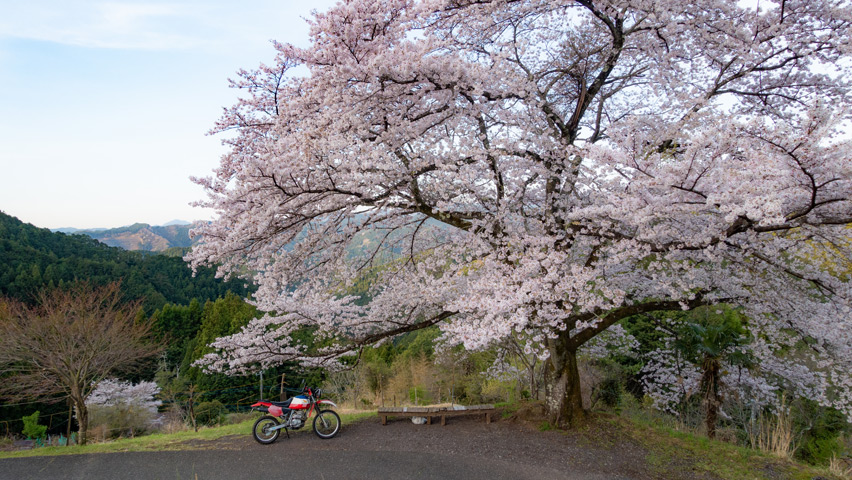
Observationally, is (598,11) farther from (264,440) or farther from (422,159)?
(264,440)

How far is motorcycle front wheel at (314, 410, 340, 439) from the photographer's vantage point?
596 cm

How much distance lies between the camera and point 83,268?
41.4 meters

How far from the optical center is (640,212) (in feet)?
12.0

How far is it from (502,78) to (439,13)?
Answer: 1.18 meters

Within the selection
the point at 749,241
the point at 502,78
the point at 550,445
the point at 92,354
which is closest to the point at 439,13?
the point at 502,78

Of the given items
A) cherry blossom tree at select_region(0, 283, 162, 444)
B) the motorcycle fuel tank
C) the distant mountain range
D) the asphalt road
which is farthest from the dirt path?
the distant mountain range

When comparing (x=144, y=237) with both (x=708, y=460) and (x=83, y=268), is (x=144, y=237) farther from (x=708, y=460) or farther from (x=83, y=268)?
(x=708, y=460)

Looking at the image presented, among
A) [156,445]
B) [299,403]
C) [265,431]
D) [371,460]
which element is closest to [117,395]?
[156,445]

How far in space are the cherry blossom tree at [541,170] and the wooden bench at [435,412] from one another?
1.11 metres

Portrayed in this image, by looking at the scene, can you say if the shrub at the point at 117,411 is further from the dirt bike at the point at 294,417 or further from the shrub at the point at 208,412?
the dirt bike at the point at 294,417

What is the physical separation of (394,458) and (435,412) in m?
1.60

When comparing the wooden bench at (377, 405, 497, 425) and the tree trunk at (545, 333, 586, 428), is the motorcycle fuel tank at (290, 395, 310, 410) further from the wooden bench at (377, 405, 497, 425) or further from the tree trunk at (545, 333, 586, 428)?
the tree trunk at (545, 333, 586, 428)

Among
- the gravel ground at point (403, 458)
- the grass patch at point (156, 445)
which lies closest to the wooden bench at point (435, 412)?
the gravel ground at point (403, 458)

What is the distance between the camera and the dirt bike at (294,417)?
5.90 metres
